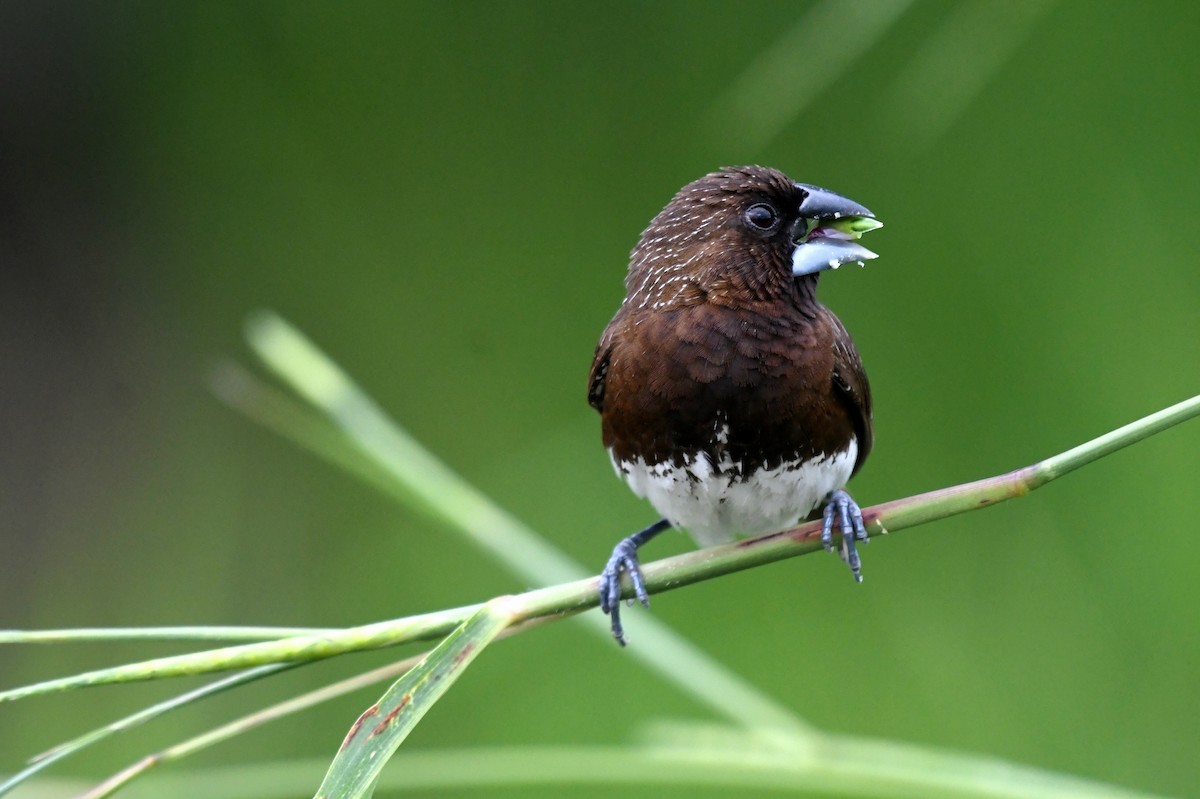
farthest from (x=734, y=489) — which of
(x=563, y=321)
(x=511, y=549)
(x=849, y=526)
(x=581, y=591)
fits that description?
(x=563, y=321)

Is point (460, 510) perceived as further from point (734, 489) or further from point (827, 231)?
point (827, 231)

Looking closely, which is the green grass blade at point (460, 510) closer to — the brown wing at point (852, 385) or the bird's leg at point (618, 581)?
the bird's leg at point (618, 581)

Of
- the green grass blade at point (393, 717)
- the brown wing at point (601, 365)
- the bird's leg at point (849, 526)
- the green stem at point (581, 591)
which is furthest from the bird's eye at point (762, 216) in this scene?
the green grass blade at point (393, 717)

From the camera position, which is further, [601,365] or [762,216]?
[601,365]

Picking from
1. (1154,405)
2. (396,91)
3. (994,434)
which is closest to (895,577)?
(994,434)

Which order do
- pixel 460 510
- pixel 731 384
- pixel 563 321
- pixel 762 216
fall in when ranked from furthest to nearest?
pixel 563 321, pixel 762 216, pixel 731 384, pixel 460 510

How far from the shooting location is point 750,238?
1657 mm

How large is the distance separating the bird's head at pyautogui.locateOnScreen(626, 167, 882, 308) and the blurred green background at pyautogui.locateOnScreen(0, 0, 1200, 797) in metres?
0.10

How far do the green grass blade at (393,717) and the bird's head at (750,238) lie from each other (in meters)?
0.82

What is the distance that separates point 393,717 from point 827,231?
1.01m

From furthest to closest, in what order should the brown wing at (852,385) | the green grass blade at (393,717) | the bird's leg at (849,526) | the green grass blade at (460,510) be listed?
the brown wing at (852,385) → the bird's leg at (849,526) → the green grass blade at (460,510) → the green grass blade at (393,717)

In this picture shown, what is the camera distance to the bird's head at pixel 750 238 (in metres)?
1.62

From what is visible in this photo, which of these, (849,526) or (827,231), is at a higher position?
(827,231)

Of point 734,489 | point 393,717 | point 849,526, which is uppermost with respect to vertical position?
point 734,489
